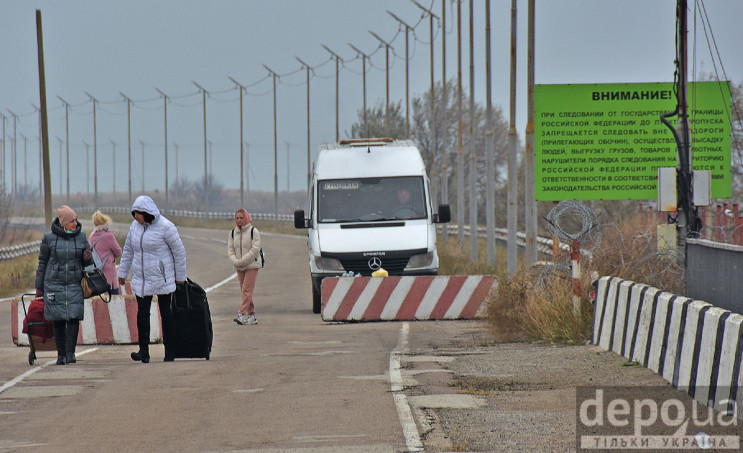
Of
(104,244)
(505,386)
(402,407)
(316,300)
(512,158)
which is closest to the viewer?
(402,407)

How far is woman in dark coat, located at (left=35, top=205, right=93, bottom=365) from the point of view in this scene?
515 inches

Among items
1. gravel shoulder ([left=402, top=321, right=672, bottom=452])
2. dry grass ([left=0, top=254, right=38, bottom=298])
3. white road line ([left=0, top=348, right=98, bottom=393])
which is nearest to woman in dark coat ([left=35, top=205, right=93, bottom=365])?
white road line ([left=0, top=348, right=98, bottom=393])

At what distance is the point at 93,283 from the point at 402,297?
7148 millimetres

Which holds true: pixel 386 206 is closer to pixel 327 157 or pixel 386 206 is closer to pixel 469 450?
pixel 327 157

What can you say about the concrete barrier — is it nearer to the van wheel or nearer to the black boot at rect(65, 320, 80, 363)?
the black boot at rect(65, 320, 80, 363)

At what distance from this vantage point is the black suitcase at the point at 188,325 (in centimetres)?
1322

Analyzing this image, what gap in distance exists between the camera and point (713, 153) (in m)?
18.3

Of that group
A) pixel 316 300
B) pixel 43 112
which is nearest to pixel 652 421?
pixel 316 300

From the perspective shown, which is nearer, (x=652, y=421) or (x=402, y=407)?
(x=652, y=421)

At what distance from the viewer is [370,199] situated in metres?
21.1

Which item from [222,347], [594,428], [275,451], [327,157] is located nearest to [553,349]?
[222,347]

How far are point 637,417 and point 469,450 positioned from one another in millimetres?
1691

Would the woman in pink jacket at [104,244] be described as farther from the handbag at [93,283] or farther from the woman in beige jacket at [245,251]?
the handbag at [93,283]

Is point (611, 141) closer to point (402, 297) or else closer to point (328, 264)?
point (402, 297)
